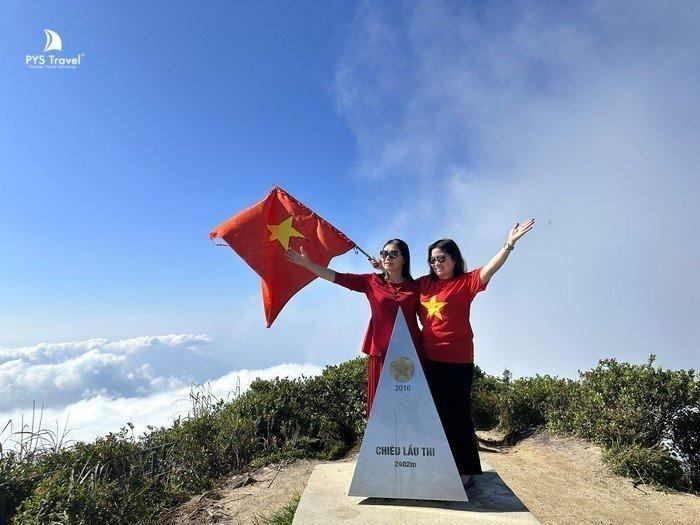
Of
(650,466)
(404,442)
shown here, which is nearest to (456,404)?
(404,442)

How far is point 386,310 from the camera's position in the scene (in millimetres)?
4457

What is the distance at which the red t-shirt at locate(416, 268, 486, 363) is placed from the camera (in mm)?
4152

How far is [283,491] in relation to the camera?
243 inches

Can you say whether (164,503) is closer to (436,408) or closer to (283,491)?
(283,491)

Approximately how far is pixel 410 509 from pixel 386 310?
1.67m

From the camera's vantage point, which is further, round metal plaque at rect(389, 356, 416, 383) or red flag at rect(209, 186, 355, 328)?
red flag at rect(209, 186, 355, 328)

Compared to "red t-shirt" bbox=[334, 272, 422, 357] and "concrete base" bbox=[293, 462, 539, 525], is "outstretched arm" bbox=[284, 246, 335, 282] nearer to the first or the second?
"red t-shirt" bbox=[334, 272, 422, 357]

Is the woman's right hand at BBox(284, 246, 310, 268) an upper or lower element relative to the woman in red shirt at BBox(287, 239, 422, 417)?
upper

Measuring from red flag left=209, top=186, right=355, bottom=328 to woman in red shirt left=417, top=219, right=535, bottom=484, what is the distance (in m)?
1.55

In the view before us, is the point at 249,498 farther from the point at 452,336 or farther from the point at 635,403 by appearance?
the point at 635,403

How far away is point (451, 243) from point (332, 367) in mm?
6063

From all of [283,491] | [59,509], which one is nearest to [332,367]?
[283,491]

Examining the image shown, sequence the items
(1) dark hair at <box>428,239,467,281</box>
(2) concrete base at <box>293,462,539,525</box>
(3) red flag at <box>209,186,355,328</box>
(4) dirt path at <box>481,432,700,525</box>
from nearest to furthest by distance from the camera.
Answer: (2) concrete base at <box>293,462,539,525</box>, (1) dark hair at <box>428,239,467,281</box>, (3) red flag at <box>209,186,355,328</box>, (4) dirt path at <box>481,432,700,525</box>

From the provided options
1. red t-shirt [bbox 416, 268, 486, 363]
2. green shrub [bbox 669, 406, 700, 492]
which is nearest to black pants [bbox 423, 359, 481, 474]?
red t-shirt [bbox 416, 268, 486, 363]
